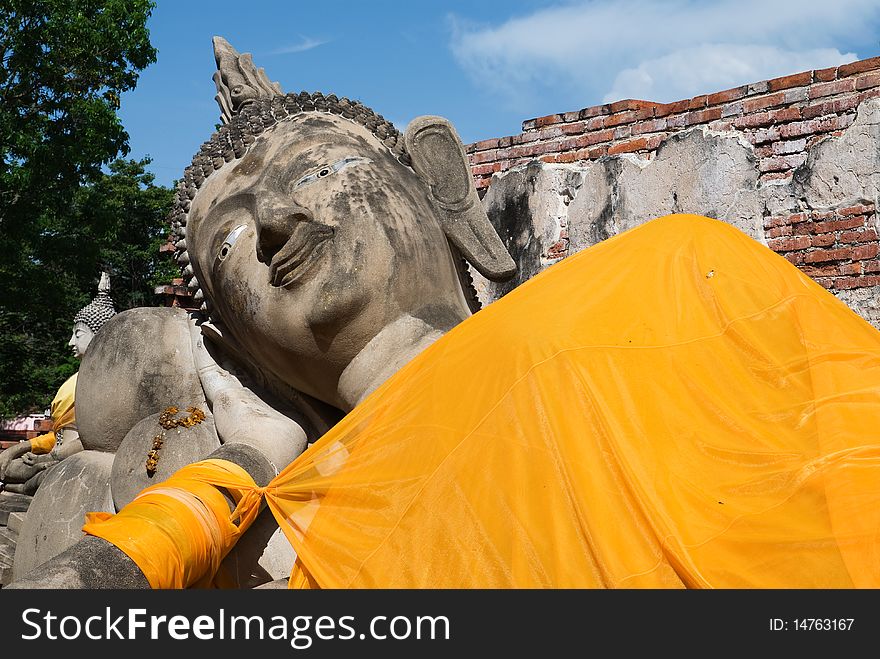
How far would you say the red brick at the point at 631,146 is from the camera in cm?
522

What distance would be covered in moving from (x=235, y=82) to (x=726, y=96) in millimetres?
2882

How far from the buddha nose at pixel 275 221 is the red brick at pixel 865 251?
293 cm

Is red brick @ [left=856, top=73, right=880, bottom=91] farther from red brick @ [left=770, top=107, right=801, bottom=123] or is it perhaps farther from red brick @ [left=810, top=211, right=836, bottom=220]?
red brick @ [left=810, top=211, right=836, bottom=220]

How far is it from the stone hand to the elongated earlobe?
2.45ft

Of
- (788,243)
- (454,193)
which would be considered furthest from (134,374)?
(788,243)

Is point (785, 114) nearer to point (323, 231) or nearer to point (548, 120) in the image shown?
point (548, 120)

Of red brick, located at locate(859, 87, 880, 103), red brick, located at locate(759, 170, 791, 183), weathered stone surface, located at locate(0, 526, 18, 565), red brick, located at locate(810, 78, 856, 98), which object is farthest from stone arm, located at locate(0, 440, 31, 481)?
red brick, located at locate(859, 87, 880, 103)

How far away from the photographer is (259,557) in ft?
8.09

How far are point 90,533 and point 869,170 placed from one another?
11.9 feet

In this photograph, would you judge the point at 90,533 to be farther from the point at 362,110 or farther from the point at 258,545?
the point at 362,110

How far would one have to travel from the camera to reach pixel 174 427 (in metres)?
2.85

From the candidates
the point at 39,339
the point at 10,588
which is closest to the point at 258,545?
the point at 10,588
